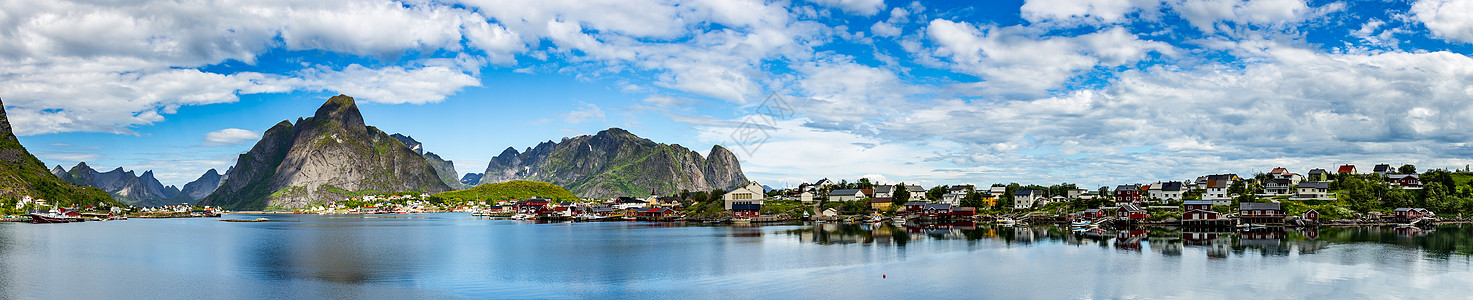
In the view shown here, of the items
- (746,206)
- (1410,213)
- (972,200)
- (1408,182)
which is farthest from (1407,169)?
(746,206)

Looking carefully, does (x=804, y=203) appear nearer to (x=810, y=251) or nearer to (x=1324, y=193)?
(x=1324, y=193)

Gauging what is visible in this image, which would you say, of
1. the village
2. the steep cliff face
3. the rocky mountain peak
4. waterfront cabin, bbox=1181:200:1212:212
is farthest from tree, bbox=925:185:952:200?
the rocky mountain peak

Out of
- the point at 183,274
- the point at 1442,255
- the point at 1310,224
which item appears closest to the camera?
the point at 183,274

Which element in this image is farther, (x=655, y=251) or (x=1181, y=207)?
(x=1181, y=207)

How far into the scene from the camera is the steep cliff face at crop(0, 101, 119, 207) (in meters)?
144

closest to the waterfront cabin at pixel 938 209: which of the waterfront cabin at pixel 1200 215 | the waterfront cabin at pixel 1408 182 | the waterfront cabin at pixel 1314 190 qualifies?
the waterfront cabin at pixel 1200 215

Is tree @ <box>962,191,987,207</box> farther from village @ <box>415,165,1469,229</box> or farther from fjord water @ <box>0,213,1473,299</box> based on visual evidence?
fjord water @ <box>0,213,1473,299</box>

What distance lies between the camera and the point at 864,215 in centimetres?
11225

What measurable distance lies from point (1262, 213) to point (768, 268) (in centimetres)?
6386

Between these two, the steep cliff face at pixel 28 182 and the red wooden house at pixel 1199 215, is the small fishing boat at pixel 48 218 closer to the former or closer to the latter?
the steep cliff face at pixel 28 182

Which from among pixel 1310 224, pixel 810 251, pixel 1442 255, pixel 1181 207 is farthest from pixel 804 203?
pixel 1442 255

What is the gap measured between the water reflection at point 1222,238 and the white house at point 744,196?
2174 inches

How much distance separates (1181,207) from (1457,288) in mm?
62493

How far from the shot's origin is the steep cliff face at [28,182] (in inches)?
5657
